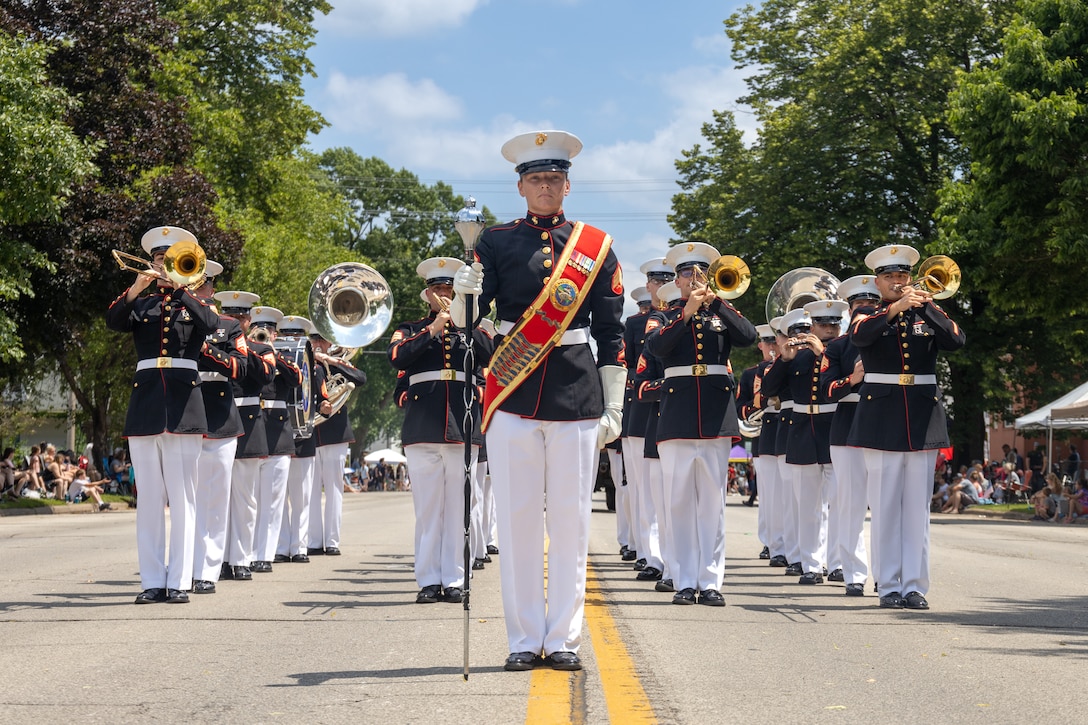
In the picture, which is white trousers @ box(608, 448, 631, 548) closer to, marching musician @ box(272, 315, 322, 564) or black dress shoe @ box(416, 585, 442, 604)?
marching musician @ box(272, 315, 322, 564)

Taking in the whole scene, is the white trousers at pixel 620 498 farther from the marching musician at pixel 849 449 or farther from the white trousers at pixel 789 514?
the marching musician at pixel 849 449

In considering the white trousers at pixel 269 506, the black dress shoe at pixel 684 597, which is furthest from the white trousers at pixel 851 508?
the white trousers at pixel 269 506

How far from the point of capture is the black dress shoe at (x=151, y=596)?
10.3 m

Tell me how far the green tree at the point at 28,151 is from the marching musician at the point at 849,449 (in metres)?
16.8

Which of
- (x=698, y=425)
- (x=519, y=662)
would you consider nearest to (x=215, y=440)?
(x=698, y=425)

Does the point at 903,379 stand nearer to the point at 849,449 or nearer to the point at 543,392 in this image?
the point at 849,449

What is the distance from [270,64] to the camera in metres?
44.8

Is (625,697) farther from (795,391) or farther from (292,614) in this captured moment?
(795,391)

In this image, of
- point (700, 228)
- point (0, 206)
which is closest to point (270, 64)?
point (700, 228)

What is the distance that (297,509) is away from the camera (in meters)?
14.9

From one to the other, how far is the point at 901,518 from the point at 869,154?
33.3 metres

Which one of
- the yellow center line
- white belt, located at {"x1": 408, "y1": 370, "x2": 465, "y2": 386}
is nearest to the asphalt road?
the yellow center line

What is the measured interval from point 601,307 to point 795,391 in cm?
646

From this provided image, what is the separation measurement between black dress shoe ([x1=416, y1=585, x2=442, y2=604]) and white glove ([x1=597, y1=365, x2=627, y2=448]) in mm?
3687
